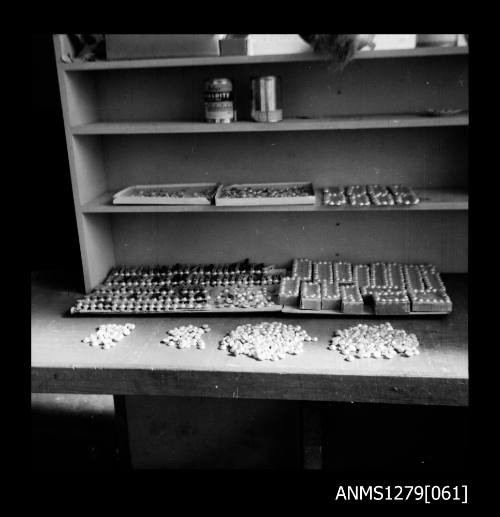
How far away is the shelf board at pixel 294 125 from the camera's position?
2.19 m

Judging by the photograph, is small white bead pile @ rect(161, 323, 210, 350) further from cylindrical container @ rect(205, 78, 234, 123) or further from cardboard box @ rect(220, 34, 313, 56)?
cardboard box @ rect(220, 34, 313, 56)

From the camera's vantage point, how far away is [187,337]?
209cm

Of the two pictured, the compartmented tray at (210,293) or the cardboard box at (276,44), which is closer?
the compartmented tray at (210,293)

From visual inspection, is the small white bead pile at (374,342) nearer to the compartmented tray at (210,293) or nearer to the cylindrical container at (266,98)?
the compartmented tray at (210,293)

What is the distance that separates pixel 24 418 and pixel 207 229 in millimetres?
1986

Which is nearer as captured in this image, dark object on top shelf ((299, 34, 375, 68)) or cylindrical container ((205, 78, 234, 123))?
dark object on top shelf ((299, 34, 375, 68))

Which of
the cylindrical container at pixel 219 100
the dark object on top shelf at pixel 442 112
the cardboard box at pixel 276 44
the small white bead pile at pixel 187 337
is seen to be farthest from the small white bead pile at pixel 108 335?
the dark object on top shelf at pixel 442 112

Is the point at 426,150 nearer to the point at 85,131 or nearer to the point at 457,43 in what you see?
the point at 457,43

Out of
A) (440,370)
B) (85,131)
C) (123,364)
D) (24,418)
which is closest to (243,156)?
(85,131)

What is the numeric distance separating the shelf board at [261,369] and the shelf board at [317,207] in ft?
1.47

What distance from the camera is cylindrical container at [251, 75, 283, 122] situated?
88.8 inches

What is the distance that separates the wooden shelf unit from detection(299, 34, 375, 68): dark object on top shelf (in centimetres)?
16

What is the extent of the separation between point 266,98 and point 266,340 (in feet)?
3.21

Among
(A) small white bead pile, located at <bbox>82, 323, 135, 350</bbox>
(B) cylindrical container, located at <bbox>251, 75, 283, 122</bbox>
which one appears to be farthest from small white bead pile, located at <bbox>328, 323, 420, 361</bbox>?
(B) cylindrical container, located at <bbox>251, 75, 283, 122</bbox>
